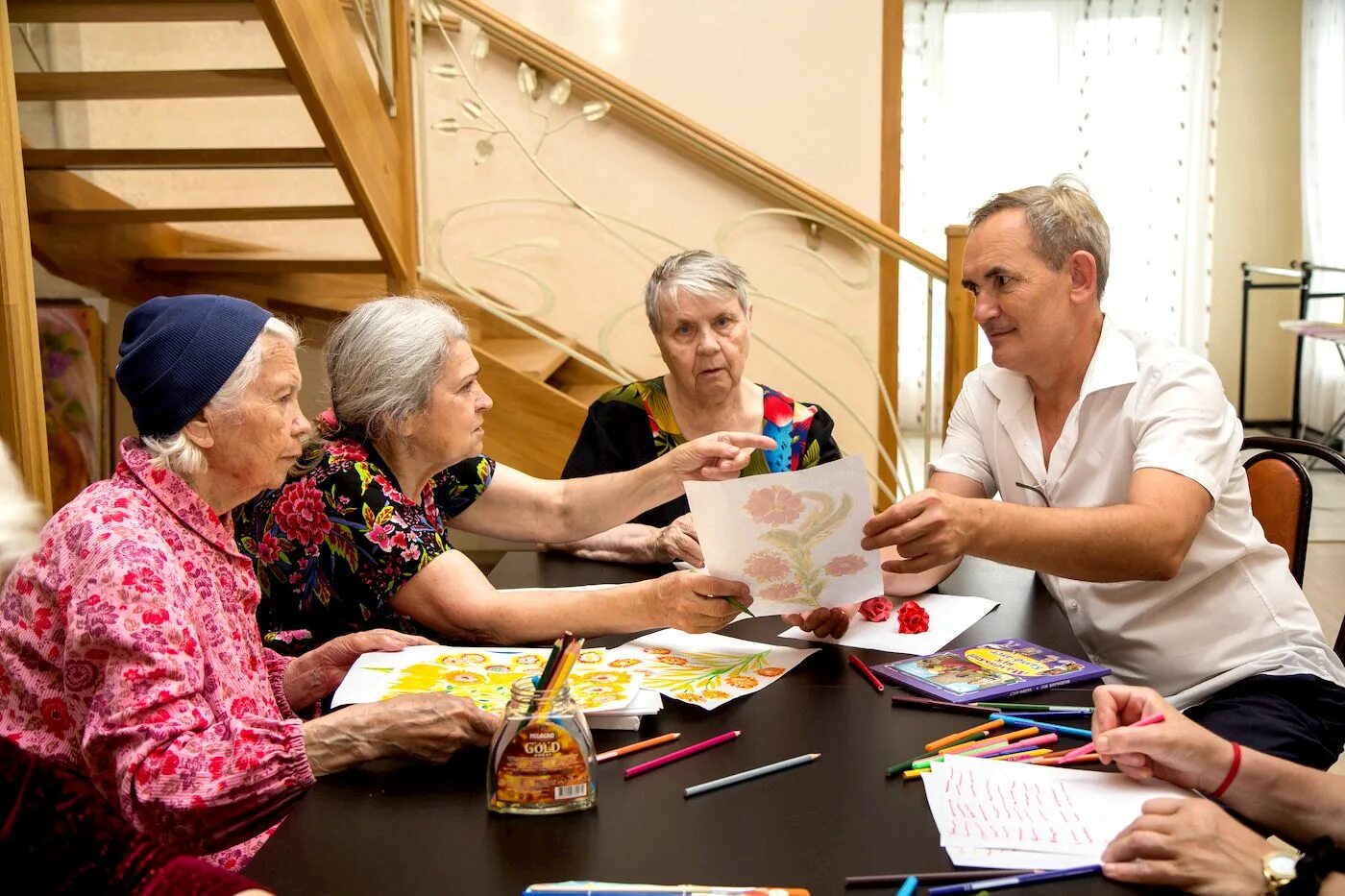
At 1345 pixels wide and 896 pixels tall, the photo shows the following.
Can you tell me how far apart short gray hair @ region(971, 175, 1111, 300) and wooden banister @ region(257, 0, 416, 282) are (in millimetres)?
1910

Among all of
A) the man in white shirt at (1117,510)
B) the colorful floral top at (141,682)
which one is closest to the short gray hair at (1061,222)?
the man in white shirt at (1117,510)

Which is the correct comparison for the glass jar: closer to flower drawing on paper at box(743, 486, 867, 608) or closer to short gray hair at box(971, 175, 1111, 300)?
flower drawing on paper at box(743, 486, 867, 608)

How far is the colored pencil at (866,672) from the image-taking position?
1658mm

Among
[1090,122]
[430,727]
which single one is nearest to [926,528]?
[430,727]

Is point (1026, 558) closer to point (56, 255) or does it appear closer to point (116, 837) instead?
point (116, 837)

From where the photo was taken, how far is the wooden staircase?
129 inches

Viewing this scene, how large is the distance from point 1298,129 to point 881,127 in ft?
15.9

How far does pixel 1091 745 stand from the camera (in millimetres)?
1404

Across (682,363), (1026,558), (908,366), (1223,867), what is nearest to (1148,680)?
(1026,558)

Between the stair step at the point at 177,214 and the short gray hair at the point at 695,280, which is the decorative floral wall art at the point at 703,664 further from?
the stair step at the point at 177,214

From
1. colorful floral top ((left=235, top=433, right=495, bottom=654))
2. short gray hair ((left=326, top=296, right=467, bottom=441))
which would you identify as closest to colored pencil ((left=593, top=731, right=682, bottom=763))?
colorful floral top ((left=235, top=433, right=495, bottom=654))

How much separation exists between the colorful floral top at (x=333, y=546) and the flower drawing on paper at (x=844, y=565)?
67cm

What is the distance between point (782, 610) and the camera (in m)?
1.86

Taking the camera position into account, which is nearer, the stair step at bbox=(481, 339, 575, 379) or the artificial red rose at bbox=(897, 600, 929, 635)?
the artificial red rose at bbox=(897, 600, 929, 635)
